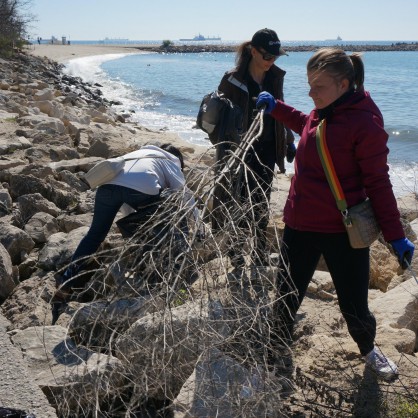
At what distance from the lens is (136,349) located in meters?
2.83

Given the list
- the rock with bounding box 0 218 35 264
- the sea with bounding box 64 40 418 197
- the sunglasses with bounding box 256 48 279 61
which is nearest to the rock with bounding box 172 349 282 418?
the sunglasses with bounding box 256 48 279 61

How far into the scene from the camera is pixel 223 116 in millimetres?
4215

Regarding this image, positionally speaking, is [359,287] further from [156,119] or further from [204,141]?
[156,119]

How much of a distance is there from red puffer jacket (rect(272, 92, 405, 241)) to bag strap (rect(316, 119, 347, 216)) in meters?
0.02

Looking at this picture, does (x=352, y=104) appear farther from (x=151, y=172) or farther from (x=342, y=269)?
(x=151, y=172)

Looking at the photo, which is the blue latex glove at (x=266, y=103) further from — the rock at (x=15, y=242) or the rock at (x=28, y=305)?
the rock at (x=15, y=242)

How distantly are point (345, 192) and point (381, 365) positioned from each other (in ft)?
3.05

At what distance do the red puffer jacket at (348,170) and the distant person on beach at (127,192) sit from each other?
100 cm

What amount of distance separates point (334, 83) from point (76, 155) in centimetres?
583

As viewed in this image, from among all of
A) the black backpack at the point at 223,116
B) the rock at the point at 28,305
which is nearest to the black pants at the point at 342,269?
the black backpack at the point at 223,116

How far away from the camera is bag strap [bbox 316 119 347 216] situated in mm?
3014

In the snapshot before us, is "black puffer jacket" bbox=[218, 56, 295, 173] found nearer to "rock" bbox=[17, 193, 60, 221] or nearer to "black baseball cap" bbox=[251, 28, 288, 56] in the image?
"black baseball cap" bbox=[251, 28, 288, 56]

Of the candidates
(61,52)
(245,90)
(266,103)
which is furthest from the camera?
(61,52)

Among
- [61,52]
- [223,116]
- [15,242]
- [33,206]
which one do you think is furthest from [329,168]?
[61,52]
